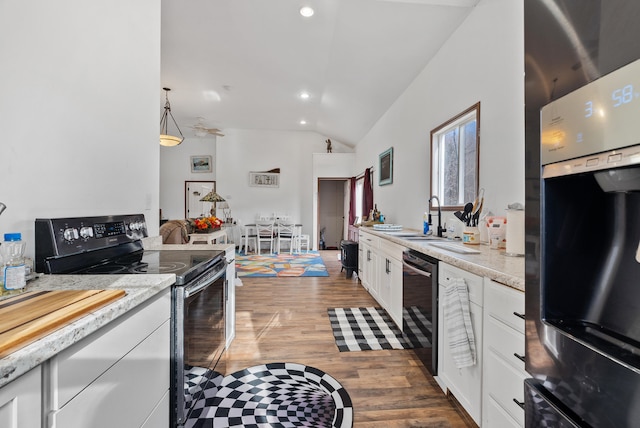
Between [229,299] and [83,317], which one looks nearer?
[83,317]

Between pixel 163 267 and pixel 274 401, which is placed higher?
pixel 163 267

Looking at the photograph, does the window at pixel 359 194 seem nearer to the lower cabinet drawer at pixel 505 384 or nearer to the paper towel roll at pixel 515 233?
the paper towel roll at pixel 515 233

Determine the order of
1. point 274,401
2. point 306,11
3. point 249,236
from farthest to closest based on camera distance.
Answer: point 249,236
point 306,11
point 274,401

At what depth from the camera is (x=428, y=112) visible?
330 cm

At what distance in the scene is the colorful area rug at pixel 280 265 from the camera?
193 inches

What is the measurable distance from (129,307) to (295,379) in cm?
141

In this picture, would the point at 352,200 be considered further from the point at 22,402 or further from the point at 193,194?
the point at 22,402

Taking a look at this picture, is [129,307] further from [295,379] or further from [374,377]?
[374,377]

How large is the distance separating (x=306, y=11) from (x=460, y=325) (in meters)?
3.20

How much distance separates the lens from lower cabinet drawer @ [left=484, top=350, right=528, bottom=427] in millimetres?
1060

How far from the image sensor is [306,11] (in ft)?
9.70

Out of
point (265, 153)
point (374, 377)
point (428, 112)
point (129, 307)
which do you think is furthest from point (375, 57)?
point (265, 153)

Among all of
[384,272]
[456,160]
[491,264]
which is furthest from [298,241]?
[491,264]

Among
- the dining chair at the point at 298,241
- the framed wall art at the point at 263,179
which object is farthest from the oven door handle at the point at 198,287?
the framed wall art at the point at 263,179
